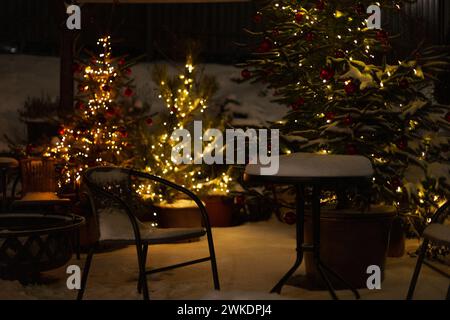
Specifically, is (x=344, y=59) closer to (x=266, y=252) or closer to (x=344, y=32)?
(x=344, y=32)

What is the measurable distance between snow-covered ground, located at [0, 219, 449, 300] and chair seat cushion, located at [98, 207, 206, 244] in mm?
335

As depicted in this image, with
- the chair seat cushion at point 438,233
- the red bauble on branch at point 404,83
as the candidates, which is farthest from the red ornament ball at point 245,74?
the chair seat cushion at point 438,233

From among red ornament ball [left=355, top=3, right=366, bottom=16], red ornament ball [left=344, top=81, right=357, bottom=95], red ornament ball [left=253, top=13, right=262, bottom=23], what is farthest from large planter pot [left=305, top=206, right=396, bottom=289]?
red ornament ball [left=253, top=13, right=262, bottom=23]

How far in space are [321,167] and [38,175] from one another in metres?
3.24

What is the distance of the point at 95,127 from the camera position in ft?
19.0

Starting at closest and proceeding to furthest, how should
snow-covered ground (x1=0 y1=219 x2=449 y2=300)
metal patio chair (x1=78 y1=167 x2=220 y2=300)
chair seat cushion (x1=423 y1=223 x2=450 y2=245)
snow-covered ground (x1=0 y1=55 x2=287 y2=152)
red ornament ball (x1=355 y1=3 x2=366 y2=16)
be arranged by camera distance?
chair seat cushion (x1=423 y1=223 x2=450 y2=245) < metal patio chair (x1=78 y1=167 x2=220 y2=300) < snow-covered ground (x1=0 y1=219 x2=449 y2=300) < red ornament ball (x1=355 y1=3 x2=366 y2=16) < snow-covered ground (x1=0 y1=55 x2=287 y2=152)

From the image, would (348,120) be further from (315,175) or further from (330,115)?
(315,175)

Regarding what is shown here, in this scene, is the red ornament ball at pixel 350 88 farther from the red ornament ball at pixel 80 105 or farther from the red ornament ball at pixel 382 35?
the red ornament ball at pixel 80 105

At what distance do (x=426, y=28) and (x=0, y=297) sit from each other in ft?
16.0

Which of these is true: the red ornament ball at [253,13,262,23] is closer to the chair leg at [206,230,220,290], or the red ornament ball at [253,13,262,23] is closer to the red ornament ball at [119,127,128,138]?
the red ornament ball at [119,127,128,138]

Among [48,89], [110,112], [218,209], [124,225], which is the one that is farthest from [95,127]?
[48,89]

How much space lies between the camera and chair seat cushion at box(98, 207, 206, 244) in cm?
355

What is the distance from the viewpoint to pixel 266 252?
531 cm

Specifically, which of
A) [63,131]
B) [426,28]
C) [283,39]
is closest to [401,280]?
[283,39]
